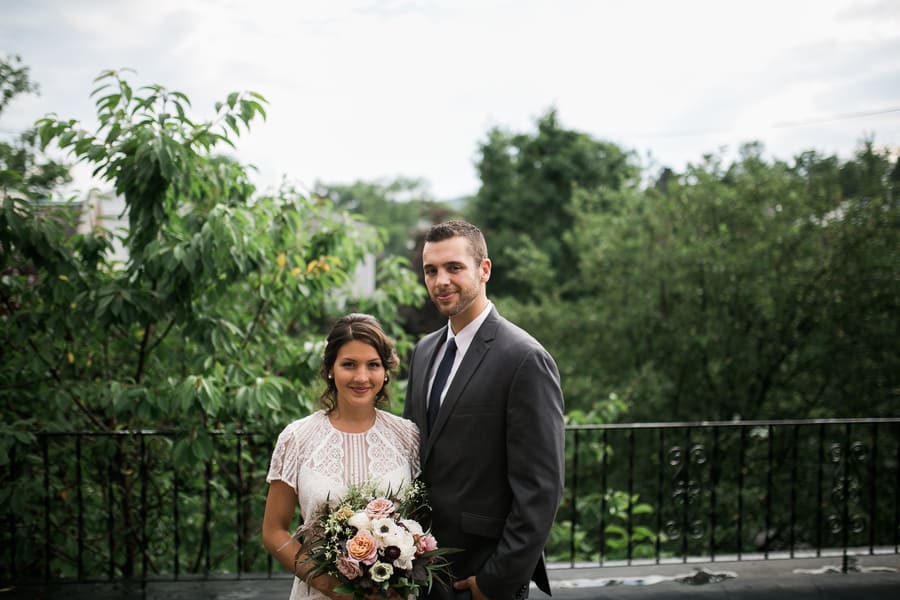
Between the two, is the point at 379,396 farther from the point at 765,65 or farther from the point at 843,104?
the point at 843,104

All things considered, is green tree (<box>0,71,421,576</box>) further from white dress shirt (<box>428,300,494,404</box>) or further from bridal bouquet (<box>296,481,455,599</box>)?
bridal bouquet (<box>296,481,455,599</box>)

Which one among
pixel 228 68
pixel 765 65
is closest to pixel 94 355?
pixel 228 68

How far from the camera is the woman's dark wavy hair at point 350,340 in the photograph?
2.19 metres

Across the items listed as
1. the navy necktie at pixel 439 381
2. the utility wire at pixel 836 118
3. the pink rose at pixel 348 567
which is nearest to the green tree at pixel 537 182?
the utility wire at pixel 836 118

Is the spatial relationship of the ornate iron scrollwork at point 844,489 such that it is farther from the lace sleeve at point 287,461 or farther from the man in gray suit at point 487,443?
the lace sleeve at point 287,461

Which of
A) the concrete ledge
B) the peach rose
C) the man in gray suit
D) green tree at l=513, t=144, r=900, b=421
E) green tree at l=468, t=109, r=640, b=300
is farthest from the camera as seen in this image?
green tree at l=468, t=109, r=640, b=300

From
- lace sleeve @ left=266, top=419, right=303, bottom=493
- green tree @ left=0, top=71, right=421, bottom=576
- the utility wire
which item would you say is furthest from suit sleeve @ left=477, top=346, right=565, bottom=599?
the utility wire

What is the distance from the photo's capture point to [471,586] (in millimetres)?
2104

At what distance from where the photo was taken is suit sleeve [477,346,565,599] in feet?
6.57

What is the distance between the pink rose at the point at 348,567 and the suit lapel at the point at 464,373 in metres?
0.47

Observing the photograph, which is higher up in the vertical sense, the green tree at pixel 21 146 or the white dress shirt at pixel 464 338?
the green tree at pixel 21 146

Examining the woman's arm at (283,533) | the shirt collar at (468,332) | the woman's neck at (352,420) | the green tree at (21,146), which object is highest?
the green tree at (21,146)

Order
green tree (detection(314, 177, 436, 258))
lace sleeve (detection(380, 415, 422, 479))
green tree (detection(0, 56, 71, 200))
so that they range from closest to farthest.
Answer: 1. lace sleeve (detection(380, 415, 422, 479))
2. green tree (detection(0, 56, 71, 200))
3. green tree (detection(314, 177, 436, 258))

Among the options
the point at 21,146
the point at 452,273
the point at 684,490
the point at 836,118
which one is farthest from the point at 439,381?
the point at 21,146
